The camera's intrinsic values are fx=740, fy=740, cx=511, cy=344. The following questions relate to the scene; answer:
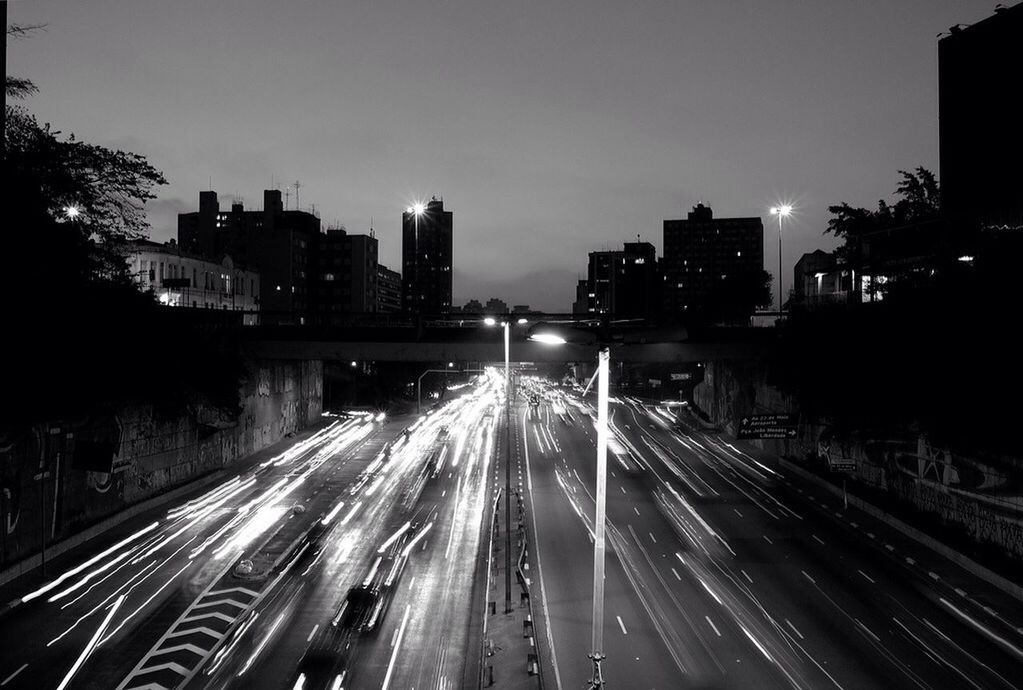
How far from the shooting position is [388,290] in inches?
7087

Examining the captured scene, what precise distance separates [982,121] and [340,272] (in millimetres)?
116804

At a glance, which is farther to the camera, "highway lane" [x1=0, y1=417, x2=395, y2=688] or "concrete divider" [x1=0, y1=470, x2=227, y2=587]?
"concrete divider" [x1=0, y1=470, x2=227, y2=587]

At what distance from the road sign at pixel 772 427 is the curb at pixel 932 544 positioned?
452cm

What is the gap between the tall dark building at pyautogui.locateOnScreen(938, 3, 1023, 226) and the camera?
47406 mm

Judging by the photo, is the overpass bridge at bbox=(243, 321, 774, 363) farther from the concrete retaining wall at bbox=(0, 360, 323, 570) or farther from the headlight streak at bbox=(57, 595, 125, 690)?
the headlight streak at bbox=(57, 595, 125, 690)

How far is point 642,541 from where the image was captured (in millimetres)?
28328

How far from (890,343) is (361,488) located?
2628cm

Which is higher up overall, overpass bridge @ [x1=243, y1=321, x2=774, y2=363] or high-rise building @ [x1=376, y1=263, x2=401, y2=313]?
high-rise building @ [x1=376, y1=263, x2=401, y2=313]

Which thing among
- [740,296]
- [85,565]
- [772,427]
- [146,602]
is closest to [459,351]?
[772,427]

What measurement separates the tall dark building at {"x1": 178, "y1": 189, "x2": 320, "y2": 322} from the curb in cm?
10315

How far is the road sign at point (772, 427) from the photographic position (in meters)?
33.1

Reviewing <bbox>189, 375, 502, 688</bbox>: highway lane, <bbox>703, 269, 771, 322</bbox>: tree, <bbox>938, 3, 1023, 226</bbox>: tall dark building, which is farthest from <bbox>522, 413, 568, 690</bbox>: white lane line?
<bbox>703, 269, 771, 322</bbox>: tree

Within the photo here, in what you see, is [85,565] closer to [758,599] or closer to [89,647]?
[89,647]

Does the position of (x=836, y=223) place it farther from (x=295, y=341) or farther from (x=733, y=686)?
(x=733, y=686)
